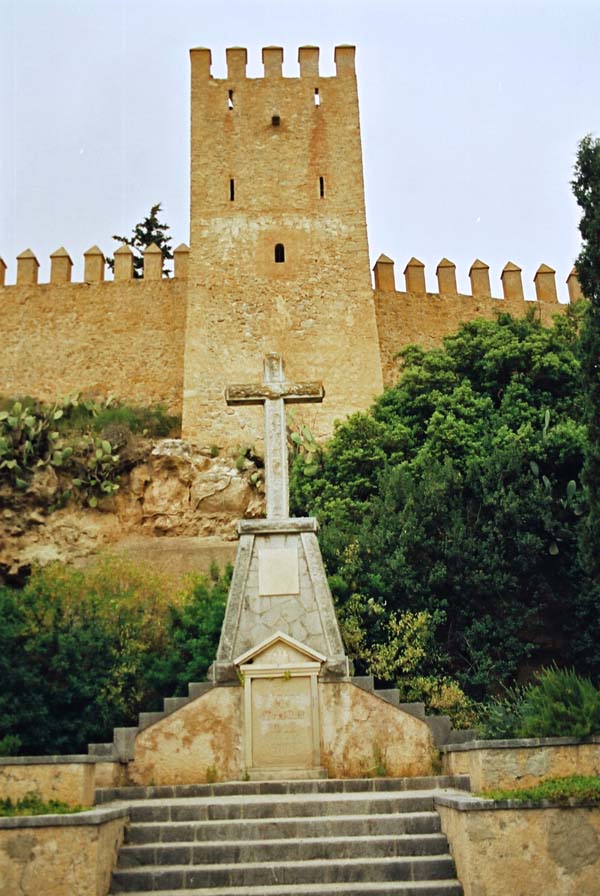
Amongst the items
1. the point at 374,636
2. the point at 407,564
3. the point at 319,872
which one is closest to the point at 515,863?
the point at 319,872

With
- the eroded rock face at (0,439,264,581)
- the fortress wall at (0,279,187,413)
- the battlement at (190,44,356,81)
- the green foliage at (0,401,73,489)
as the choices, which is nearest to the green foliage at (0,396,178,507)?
the green foliage at (0,401,73,489)

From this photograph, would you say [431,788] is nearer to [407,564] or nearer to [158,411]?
[407,564]

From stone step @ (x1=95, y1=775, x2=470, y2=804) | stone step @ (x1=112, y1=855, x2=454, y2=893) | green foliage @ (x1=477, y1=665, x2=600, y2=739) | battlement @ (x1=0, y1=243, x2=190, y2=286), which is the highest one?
battlement @ (x1=0, y1=243, x2=190, y2=286)

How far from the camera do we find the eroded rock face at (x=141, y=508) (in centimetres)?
2228

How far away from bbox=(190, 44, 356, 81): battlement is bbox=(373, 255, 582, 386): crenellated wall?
538cm

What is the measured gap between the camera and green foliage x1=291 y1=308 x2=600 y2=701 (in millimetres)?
15023

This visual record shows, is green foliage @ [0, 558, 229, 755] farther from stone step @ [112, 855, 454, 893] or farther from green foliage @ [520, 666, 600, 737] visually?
green foliage @ [520, 666, 600, 737]

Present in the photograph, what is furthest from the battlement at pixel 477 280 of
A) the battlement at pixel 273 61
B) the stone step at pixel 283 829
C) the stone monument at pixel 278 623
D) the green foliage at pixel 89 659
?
the stone step at pixel 283 829

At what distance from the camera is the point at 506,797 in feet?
22.9

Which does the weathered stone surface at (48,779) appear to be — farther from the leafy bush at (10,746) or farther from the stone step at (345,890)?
the leafy bush at (10,746)

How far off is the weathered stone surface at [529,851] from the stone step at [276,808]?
1.16 m

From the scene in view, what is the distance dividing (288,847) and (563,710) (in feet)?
8.28

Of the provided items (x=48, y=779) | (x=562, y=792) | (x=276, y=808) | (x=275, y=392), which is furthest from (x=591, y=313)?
(x=48, y=779)

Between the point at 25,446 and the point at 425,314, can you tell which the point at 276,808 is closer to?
the point at 25,446
